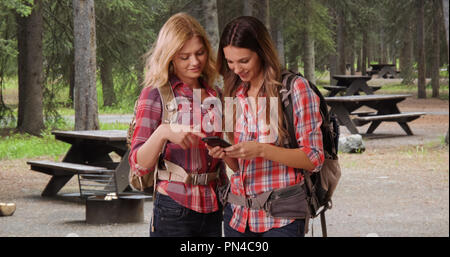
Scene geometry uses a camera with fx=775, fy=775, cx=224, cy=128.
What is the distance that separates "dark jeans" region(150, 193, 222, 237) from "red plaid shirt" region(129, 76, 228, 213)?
0.03m

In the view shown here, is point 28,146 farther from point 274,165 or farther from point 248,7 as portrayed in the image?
point 274,165

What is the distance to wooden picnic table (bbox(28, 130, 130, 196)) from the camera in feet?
28.0

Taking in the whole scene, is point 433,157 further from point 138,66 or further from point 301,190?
point 138,66

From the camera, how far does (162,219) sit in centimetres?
310

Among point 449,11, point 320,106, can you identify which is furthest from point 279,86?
point 449,11

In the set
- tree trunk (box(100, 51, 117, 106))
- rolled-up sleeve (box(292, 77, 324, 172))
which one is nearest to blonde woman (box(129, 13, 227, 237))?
rolled-up sleeve (box(292, 77, 324, 172))

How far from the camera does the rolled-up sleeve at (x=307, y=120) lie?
2889 mm

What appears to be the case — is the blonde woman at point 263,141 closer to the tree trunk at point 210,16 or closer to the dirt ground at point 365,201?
the dirt ground at point 365,201

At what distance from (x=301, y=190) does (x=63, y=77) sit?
1844 centimetres

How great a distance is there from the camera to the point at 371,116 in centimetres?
1645

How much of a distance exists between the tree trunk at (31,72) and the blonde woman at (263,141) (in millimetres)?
15858

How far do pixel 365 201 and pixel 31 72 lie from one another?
1175cm

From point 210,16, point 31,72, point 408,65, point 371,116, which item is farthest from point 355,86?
point 408,65

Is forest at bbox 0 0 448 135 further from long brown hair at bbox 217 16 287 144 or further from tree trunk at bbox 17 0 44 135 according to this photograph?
long brown hair at bbox 217 16 287 144
